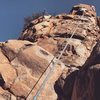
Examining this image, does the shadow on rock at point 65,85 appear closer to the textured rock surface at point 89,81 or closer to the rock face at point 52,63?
the rock face at point 52,63

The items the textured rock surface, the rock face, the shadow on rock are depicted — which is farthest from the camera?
the shadow on rock

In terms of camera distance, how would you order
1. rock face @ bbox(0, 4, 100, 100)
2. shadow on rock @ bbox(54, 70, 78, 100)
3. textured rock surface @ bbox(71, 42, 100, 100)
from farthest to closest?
shadow on rock @ bbox(54, 70, 78, 100) < rock face @ bbox(0, 4, 100, 100) < textured rock surface @ bbox(71, 42, 100, 100)

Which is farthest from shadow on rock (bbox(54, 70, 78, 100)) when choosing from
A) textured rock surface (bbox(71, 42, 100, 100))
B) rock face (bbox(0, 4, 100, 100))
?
textured rock surface (bbox(71, 42, 100, 100))

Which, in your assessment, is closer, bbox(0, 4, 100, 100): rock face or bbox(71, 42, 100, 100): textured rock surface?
bbox(71, 42, 100, 100): textured rock surface

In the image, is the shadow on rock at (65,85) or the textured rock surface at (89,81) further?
the shadow on rock at (65,85)

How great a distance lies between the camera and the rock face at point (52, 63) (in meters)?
16.3

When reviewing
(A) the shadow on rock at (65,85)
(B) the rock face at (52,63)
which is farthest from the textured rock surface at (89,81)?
(A) the shadow on rock at (65,85)

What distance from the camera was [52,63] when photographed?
19719 mm

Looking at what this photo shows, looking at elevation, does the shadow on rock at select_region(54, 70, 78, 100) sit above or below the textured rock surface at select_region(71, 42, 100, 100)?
below

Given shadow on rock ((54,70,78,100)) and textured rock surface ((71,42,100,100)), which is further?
shadow on rock ((54,70,78,100))

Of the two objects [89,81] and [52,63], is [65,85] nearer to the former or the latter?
[52,63]

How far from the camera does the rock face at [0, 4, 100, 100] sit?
16297 mm

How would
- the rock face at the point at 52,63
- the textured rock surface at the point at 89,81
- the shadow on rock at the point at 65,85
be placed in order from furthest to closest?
the shadow on rock at the point at 65,85, the rock face at the point at 52,63, the textured rock surface at the point at 89,81

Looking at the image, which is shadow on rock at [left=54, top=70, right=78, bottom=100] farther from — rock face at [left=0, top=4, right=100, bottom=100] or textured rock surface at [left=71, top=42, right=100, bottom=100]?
textured rock surface at [left=71, top=42, right=100, bottom=100]
